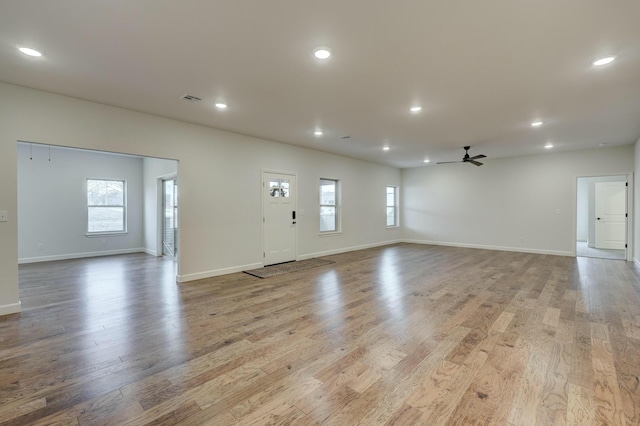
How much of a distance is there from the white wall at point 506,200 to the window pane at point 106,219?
29.1 ft

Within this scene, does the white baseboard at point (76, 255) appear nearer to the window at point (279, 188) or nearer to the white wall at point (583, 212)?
the window at point (279, 188)

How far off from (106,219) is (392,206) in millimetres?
8633

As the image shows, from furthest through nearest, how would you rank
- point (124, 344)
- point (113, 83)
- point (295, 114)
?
1. point (295, 114)
2. point (113, 83)
3. point (124, 344)

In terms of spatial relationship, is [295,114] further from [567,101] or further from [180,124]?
[567,101]

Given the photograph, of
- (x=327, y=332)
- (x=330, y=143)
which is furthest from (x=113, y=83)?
(x=330, y=143)

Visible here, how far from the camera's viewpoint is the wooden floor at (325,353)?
6.08 feet

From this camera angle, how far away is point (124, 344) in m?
2.77

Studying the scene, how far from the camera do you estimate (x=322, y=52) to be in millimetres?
2742

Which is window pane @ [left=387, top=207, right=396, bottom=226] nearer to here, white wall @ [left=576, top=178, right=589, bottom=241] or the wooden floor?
the wooden floor

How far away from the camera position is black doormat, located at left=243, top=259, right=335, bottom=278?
561 cm

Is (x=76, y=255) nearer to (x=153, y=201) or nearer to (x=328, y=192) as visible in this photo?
(x=153, y=201)

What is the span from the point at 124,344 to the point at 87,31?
9.01 ft

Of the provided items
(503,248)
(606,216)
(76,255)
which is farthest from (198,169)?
(606,216)

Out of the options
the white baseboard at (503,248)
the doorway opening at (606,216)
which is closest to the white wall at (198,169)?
the white baseboard at (503,248)
